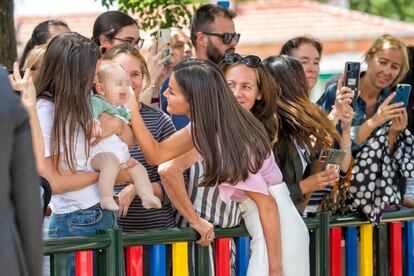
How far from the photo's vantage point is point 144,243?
537 cm

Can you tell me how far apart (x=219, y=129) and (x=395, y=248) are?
1850 mm

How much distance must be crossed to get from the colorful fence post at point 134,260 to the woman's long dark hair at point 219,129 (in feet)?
1.54

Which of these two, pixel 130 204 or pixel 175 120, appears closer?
pixel 130 204

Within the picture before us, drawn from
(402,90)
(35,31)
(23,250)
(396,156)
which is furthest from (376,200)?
(23,250)

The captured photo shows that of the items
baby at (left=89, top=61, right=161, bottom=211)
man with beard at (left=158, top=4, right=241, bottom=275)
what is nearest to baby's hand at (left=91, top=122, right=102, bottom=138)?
baby at (left=89, top=61, right=161, bottom=211)

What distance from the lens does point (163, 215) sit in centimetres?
581

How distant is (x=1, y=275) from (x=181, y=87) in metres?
2.54

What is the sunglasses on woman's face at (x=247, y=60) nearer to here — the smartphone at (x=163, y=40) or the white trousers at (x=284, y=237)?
the white trousers at (x=284, y=237)

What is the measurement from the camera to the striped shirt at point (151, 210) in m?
5.77

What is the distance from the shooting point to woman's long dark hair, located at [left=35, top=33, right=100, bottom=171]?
17.0 ft

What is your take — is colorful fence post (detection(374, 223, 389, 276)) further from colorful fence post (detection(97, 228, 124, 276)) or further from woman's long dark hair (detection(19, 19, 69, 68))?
woman's long dark hair (detection(19, 19, 69, 68))

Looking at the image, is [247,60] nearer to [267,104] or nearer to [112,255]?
[267,104]

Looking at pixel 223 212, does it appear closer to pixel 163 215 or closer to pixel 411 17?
pixel 163 215

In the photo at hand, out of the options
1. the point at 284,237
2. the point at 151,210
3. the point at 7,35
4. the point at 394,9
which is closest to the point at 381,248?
the point at 284,237
